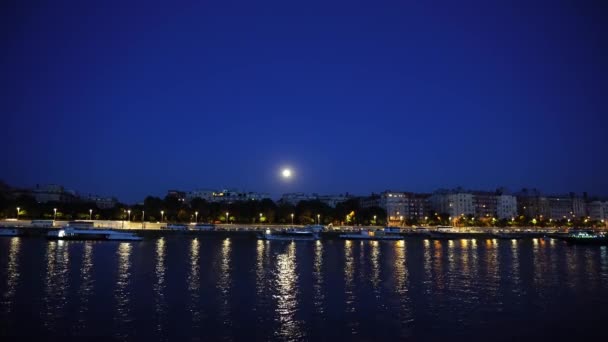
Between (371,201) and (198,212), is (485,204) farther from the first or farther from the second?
(198,212)

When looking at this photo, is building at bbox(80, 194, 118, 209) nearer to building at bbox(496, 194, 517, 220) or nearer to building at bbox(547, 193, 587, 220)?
building at bbox(496, 194, 517, 220)

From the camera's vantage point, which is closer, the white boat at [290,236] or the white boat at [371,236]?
the white boat at [290,236]

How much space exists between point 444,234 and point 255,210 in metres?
42.8

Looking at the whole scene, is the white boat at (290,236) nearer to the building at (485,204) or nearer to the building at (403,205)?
the building at (403,205)

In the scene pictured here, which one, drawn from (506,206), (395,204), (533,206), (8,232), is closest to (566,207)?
(533,206)

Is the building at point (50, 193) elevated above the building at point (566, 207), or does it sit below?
above

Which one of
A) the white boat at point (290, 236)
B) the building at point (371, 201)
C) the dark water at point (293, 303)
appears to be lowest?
the white boat at point (290, 236)

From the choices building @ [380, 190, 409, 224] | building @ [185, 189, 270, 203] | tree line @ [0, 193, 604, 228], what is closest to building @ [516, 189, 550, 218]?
building @ [380, 190, 409, 224]

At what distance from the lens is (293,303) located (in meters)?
17.3

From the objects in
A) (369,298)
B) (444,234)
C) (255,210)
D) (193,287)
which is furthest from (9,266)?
(255,210)

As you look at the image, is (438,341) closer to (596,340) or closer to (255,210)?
(596,340)

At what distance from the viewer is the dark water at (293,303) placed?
13.3 metres

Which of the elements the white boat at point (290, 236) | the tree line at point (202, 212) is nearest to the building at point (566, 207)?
the tree line at point (202, 212)

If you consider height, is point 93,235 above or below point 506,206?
below
